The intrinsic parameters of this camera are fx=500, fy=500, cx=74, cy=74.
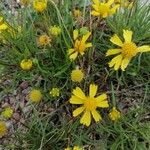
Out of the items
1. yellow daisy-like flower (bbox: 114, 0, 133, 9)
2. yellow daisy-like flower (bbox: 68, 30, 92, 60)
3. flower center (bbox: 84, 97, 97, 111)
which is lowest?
flower center (bbox: 84, 97, 97, 111)

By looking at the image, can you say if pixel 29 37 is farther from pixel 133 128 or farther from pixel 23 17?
pixel 133 128

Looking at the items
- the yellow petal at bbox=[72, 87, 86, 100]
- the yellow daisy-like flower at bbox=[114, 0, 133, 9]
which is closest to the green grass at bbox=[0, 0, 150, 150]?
the yellow daisy-like flower at bbox=[114, 0, 133, 9]

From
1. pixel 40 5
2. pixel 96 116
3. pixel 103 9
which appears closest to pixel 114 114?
pixel 96 116

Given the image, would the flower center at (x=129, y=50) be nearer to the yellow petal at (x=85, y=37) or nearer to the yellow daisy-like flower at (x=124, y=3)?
the yellow petal at (x=85, y=37)

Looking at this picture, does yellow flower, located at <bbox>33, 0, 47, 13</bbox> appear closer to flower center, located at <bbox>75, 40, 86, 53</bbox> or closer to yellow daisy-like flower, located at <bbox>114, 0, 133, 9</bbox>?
flower center, located at <bbox>75, 40, 86, 53</bbox>

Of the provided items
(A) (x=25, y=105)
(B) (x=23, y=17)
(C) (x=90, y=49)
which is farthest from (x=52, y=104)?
(B) (x=23, y=17)
